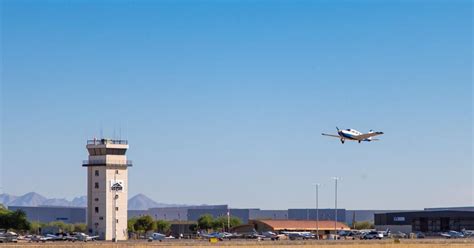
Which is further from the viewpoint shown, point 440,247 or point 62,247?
point 62,247

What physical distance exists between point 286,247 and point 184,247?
13.5m

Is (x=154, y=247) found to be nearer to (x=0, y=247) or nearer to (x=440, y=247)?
(x=0, y=247)

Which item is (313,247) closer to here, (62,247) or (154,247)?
(154,247)

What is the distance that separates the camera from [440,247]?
122 metres

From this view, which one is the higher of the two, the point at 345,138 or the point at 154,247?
the point at 345,138

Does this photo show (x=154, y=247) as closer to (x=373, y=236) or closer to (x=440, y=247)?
(x=440, y=247)

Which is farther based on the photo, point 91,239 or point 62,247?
point 91,239

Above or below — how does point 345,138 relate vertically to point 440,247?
above

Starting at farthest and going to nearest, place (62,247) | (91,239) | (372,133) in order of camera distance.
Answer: (91,239), (62,247), (372,133)

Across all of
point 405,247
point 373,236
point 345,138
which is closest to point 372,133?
point 345,138

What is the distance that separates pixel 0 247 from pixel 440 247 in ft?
173

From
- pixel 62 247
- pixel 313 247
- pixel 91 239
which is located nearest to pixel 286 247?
pixel 313 247

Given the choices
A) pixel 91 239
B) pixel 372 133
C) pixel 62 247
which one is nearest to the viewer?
pixel 372 133

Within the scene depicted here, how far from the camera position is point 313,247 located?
126 metres
